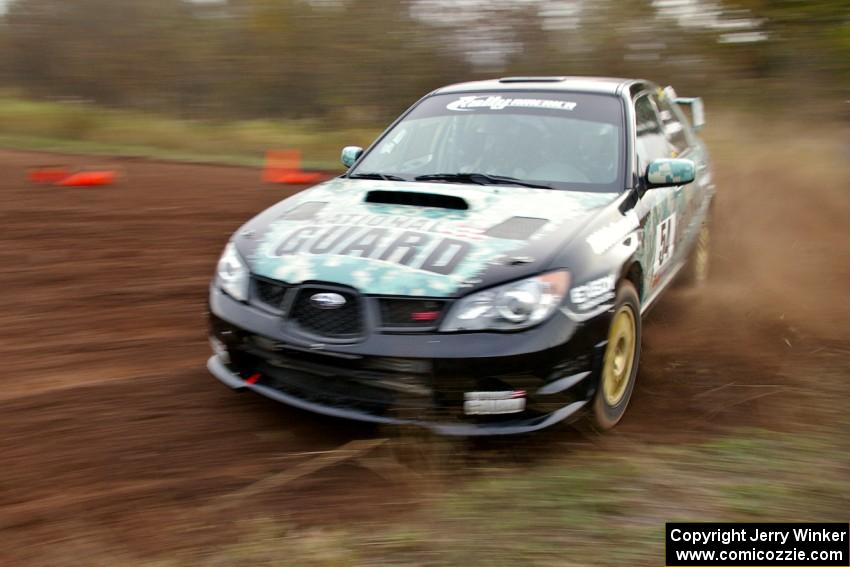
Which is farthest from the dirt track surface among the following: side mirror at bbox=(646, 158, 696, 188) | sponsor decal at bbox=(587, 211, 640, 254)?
side mirror at bbox=(646, 158, 696, 188)

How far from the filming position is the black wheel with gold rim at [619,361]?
3.71 m

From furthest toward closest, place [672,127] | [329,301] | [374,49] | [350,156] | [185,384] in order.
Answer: [374,49] → [672,127] → [350,156] → [185,384] → [329,301]

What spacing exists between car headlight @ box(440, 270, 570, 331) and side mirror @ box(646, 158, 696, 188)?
1.38 m

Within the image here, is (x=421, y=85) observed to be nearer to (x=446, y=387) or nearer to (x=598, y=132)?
(x=598, y=132)

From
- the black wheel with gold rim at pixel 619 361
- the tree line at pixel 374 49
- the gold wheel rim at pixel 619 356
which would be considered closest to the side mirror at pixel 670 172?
the black wheel with gold rim at pixel 619 361

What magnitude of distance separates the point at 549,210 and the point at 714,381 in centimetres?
144

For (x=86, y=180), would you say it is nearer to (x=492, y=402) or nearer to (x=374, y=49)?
(x=492, y=402)

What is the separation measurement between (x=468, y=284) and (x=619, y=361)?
1.05 metres

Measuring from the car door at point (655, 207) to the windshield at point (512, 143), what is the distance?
0.23 m

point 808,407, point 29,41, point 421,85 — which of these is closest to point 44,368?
point 808,407

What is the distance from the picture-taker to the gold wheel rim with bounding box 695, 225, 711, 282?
251 inches

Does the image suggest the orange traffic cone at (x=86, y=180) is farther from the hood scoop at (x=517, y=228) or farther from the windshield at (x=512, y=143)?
the hood scoop at (x=517, y=228)

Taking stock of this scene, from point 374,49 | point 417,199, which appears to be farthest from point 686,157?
point 374,49

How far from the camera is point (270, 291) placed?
145 inches
